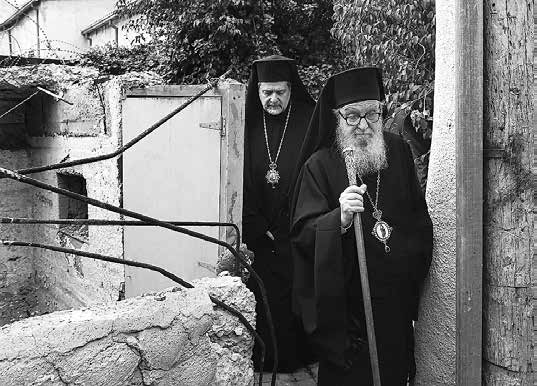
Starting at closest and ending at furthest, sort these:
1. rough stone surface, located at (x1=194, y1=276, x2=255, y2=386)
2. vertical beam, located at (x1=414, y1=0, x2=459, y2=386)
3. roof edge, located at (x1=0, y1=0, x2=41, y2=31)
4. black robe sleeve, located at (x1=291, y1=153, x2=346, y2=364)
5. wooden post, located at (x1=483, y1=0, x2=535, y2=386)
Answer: wooden post, located at (x1=483, y1=0, x2=535, y2=386) < rough stone surface, located at (x1=194, y1=276, x2=255, y2=386) < vertical beam, located at (x1=414, y1=0, x2=459, y2=386) < black robe sleeve, located at (x1=291, y1=153, x2=346, y2=364) < roof edge, located at (x1=0, y1=0, x2=41, y2=31)

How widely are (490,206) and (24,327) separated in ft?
6.44

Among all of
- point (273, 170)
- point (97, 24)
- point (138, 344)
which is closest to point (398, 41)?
point (273, 170)

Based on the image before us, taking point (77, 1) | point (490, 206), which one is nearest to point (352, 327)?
point (490, 206)

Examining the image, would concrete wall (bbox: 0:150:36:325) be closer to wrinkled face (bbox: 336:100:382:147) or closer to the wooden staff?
wrinkled face (bbox: 336:100:382:147)

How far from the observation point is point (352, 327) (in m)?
3.33

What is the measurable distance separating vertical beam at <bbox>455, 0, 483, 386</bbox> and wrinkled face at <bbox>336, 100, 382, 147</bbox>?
77cm

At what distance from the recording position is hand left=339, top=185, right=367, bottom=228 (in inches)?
122

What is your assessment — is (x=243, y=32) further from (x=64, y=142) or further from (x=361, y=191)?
(x=361, y=191)

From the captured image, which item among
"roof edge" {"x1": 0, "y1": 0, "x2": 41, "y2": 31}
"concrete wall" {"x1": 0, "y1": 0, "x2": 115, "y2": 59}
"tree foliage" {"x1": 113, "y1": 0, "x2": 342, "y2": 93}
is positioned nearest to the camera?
"tree foliage" {"x1": 113, "y1": 0, "x2": 342, "y2": 93}

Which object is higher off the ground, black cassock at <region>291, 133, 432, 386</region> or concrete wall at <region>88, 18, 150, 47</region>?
concrete wall at <region>88, 18, 150, 47</region>

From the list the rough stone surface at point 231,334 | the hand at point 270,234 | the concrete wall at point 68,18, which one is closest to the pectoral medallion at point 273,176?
the hand at point 270,234

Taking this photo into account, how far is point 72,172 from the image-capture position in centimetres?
568

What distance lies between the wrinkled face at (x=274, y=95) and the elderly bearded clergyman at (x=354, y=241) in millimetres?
897

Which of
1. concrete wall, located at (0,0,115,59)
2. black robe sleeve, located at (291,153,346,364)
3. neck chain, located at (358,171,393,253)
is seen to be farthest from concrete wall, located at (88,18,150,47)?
neck chain, located at (358,171,393,253)
